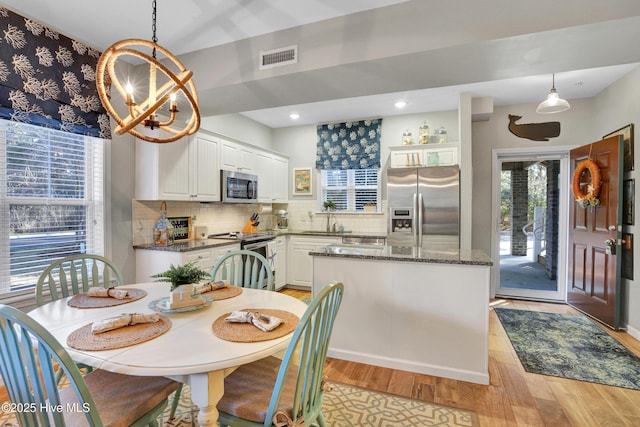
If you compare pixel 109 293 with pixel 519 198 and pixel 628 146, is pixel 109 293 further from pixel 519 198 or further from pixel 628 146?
pixel 519 198

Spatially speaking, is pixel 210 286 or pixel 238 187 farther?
pixel 238 187

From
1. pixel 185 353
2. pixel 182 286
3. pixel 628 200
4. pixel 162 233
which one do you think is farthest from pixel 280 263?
pixel 628 200

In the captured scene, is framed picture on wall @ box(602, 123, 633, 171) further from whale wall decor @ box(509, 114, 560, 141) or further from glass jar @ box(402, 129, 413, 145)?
glass jar @ box(402, 129, 413, 145)

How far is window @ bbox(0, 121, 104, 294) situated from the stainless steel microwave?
139cm

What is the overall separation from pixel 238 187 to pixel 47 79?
2252mm

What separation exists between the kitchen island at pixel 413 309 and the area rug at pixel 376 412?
40 cm

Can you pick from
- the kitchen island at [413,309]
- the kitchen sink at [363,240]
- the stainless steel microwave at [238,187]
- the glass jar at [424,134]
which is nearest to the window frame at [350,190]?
the kitchen sink at [363,240]

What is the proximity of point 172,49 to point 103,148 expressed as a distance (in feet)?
3.74

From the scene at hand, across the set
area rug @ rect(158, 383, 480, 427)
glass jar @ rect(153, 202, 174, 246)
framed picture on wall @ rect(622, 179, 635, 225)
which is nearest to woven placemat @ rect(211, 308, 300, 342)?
area rug @ rect(158, 383, 480, 427)

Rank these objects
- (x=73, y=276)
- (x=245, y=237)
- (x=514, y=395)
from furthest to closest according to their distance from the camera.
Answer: (x=245, y=237) → (x=514, y=395) → (x=73, y=276)

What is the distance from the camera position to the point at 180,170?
137 inches

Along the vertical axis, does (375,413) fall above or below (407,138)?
below

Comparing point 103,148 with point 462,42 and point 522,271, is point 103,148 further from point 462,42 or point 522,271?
point 522,271

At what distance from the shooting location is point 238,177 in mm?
4363
